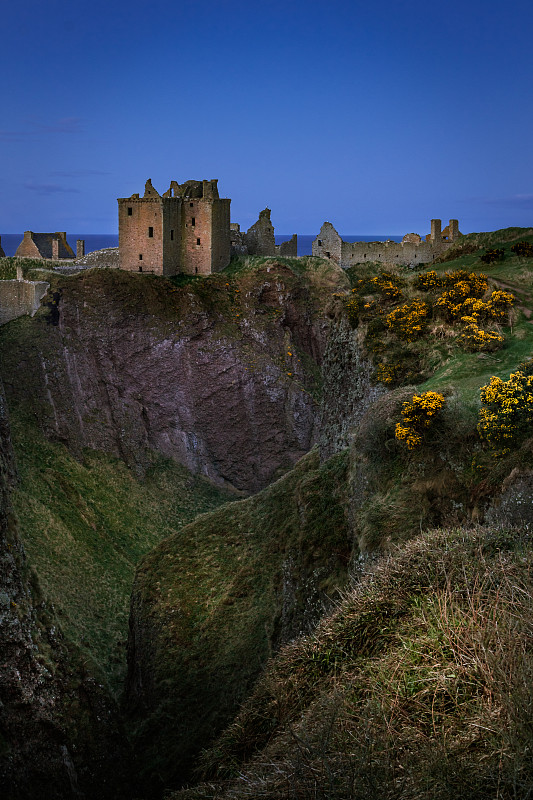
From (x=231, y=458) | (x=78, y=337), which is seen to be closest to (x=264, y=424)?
(x=231, y=458)

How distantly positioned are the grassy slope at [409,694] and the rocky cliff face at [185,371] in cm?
3786

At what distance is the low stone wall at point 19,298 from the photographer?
48.6 m

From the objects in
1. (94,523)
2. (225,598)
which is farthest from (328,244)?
(225,598)

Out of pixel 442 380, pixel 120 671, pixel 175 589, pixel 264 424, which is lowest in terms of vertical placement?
pixel 120 671

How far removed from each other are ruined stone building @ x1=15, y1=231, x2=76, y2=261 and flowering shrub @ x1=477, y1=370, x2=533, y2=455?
151ft

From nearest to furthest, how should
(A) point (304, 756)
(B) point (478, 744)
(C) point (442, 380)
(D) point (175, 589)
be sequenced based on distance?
1. (B) point (478, 744)
2. (A) point (304, 756)
3. (C) point (442, 380)
4. (D) point (175, 589)

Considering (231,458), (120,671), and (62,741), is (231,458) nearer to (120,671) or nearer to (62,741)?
(120,671)

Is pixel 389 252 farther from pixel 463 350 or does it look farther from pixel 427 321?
pixel 463 350

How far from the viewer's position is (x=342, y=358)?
30.2 metres

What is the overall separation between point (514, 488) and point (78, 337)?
39.1 m

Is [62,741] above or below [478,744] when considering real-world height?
below

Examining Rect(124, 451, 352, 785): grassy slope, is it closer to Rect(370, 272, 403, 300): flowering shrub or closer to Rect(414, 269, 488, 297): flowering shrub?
Rect(370, 272, 403, 300): flowering shrub

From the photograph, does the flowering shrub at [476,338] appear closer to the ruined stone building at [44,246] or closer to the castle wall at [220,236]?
the castle wall at [220,236]

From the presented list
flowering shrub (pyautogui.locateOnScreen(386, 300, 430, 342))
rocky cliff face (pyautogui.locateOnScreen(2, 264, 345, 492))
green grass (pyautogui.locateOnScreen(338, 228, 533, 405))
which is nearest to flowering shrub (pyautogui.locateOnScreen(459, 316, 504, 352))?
green grass (pyautogui.locateOnScreen(338, 228, 533, 405))
